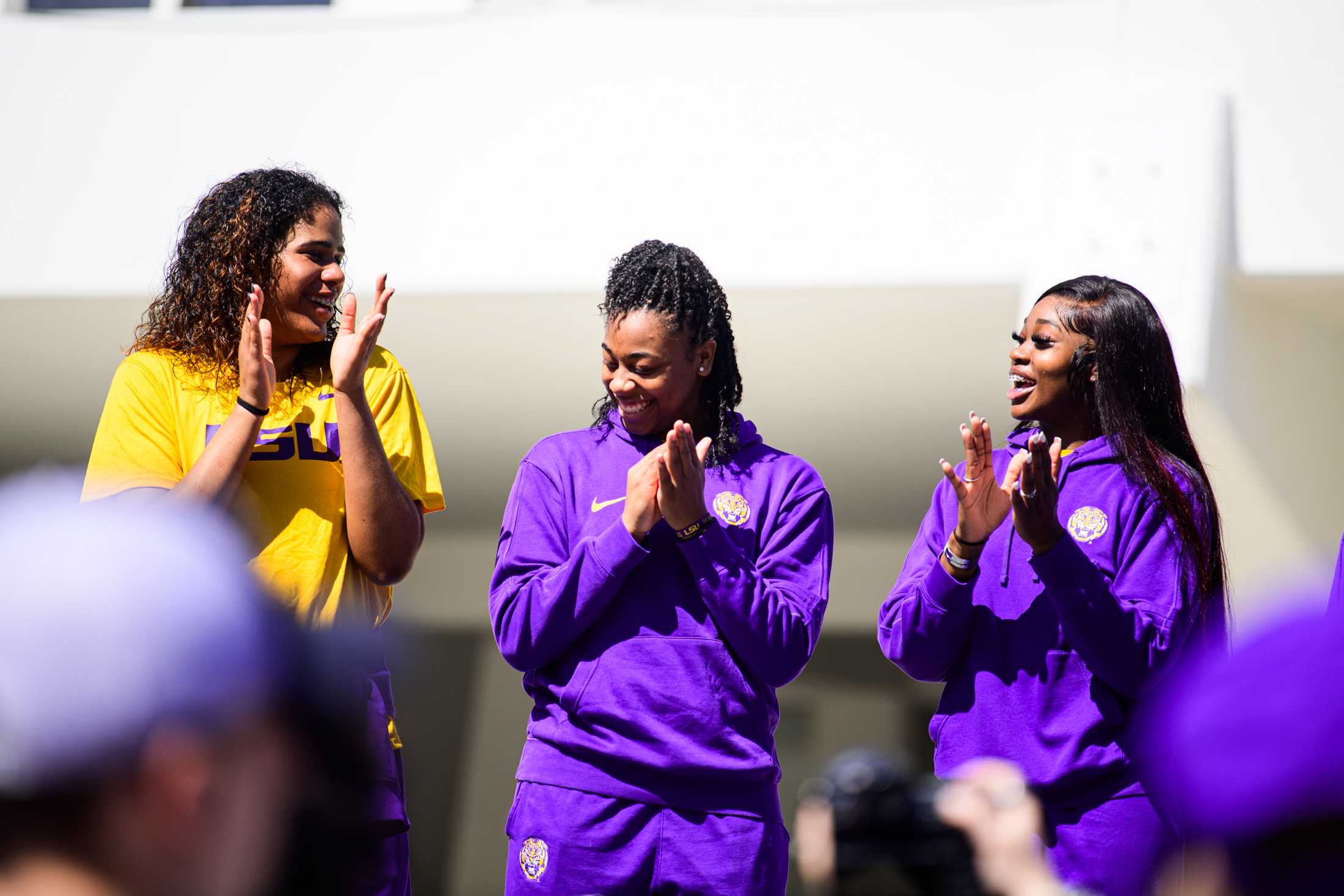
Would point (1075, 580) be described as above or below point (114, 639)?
below

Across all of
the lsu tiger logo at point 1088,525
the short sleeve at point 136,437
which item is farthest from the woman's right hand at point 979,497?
the short sleeve at point 136,437

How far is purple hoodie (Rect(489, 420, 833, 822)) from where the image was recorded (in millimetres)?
2223

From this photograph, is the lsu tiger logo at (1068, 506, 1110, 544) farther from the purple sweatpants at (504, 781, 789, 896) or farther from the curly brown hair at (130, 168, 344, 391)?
the curly brown hair at (130, 168, 344, 391)

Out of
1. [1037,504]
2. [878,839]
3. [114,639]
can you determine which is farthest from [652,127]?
[114,639]

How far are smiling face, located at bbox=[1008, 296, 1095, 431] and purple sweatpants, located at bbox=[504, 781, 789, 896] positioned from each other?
94 centimetres

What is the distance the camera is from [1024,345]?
255cm

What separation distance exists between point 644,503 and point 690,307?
49 cm

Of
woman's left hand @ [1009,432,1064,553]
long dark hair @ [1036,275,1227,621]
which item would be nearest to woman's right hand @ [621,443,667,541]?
woman's left hand @ [1009,432,1064,553]

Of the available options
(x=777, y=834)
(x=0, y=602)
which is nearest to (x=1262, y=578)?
(x=777, y=834)

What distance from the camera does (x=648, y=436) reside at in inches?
101

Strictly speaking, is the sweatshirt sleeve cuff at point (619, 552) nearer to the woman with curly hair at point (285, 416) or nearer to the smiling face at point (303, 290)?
the woman with curly hair at point (285, 416)

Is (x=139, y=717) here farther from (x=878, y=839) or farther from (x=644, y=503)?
(x=644, y=503)

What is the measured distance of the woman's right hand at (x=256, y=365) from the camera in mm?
2283

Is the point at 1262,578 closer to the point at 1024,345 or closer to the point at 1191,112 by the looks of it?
the point at 1191,112
